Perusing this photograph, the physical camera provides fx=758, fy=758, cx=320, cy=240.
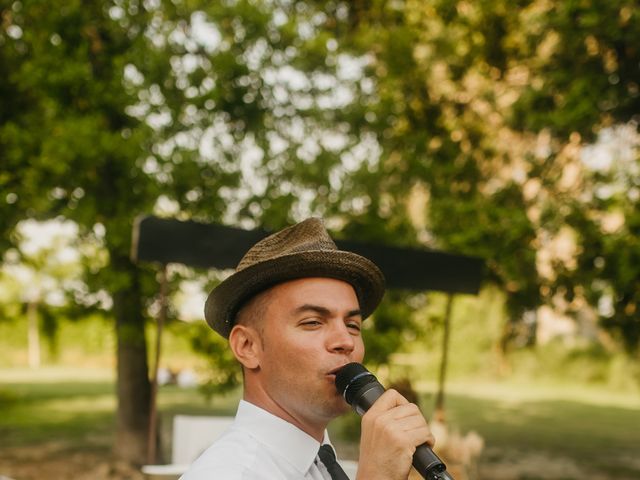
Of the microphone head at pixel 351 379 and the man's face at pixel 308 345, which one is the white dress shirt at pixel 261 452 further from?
the microphone head at pixel 351 379

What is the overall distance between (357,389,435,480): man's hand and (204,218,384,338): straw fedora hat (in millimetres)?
462

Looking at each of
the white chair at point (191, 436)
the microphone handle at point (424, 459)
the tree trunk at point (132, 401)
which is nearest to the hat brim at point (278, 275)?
the microphone handle at point (424, 459)

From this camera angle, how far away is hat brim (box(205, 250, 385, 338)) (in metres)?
1.86

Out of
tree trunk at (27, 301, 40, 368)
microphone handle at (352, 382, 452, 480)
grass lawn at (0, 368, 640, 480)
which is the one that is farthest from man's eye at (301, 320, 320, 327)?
tree trunk at (27, 301, 40, 368)

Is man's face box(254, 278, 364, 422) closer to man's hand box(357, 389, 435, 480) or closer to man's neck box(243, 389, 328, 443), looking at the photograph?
man's neck box(243, 389, 328, 443)

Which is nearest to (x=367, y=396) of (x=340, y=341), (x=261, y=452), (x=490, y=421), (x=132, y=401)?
(x=340, y=341)

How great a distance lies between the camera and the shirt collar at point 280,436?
1.75 metres

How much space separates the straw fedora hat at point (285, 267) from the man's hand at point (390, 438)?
46 cm

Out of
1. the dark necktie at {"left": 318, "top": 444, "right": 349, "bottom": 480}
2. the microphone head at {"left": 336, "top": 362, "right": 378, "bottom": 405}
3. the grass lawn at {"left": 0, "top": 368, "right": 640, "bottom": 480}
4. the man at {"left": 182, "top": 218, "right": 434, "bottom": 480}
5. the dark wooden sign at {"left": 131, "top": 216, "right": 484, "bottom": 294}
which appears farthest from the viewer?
the grass lawn at {"left": 0, "top": 368, "right": 640, "bottom": 480}

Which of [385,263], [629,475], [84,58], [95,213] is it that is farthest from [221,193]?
[629,475]

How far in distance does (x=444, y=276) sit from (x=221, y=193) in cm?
397

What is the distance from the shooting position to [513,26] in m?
11.5

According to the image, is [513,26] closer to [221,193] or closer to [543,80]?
[543,80]

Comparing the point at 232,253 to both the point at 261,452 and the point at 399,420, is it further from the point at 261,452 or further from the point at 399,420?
the point at 399,420
